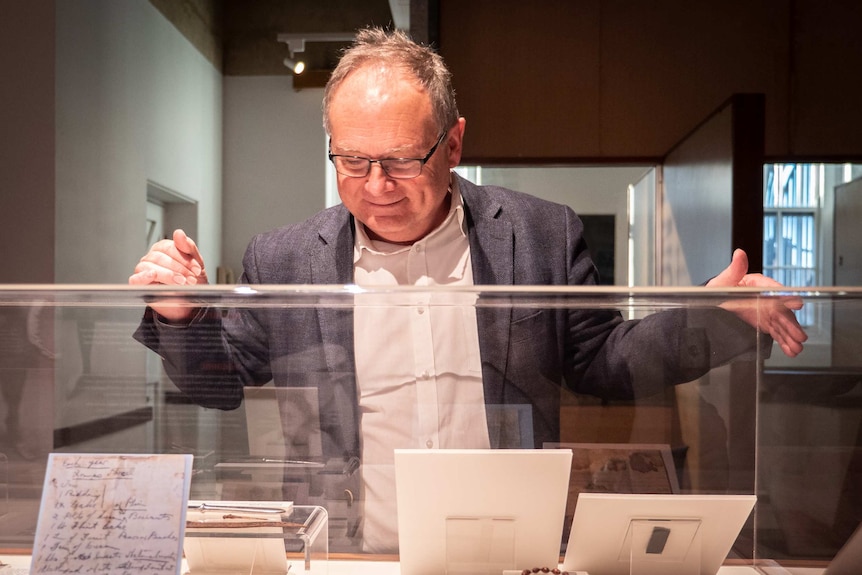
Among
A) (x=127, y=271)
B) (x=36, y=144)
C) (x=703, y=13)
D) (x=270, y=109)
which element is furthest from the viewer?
(x=270, y=109)

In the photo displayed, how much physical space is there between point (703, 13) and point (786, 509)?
2.62 meters

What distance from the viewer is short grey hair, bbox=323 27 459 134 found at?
125cm

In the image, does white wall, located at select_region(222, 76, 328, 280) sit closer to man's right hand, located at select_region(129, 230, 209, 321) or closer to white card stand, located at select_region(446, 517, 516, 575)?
man's right hand, located at select_region(129, 230, 209, 321)

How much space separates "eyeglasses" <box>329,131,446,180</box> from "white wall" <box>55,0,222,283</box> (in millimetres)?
1973

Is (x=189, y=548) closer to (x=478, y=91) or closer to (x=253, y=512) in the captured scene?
(x=253, y=512)

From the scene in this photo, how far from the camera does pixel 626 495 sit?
821 mm

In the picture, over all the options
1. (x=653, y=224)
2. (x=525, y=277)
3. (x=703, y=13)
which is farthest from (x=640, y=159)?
(x=525, y=277)

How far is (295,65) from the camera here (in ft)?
12.9

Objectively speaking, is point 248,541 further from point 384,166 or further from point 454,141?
point 454,141

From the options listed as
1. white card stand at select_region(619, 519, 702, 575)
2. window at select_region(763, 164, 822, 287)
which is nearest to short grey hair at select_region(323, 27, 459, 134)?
white card stand at select_region(619, 519, 702, 575)

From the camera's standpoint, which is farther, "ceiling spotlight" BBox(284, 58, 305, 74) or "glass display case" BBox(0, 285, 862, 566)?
"ceiling spotlight" BBox(284, 58, 305, 74)

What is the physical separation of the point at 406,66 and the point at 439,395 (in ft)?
1.99

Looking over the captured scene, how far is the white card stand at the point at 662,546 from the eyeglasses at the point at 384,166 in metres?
0.65

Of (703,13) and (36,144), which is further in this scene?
(703,13)
